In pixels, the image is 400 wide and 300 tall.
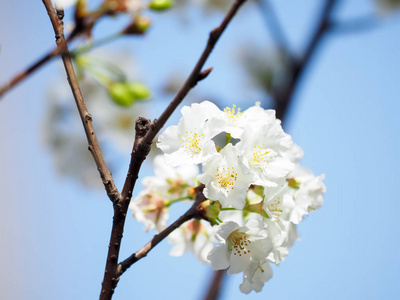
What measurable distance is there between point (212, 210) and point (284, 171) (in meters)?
0.14

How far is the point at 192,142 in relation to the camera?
0.72 meters

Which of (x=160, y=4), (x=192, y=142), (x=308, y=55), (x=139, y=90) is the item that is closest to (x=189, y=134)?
(x=192, y=142)

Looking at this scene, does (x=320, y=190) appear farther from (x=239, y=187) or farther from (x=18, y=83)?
(x=18, y=83)

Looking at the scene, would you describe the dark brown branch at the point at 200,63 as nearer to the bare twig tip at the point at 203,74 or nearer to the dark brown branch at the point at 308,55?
the bare twig tip at the point at 203,74

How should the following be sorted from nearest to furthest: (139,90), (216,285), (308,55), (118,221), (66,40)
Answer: (118,221) → (66,40) → (139,90) → (216,285) → (308,55)

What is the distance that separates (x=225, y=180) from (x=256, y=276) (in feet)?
0.71

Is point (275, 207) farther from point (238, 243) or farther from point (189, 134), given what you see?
point (189, 134)

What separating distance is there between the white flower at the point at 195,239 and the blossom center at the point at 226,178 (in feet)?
0.87

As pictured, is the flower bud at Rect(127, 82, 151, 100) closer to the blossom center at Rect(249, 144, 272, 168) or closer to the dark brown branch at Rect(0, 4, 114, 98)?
the dark brown branch at Rect(0, 4, 114, 98)

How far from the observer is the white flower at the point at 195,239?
2.98 ft

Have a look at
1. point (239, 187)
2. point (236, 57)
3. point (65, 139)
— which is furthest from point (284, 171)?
point (236, 57)

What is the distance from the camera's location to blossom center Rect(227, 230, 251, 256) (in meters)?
0.71

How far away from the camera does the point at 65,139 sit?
170 centimetres

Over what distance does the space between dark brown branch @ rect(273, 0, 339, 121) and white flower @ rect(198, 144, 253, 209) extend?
111 cm
